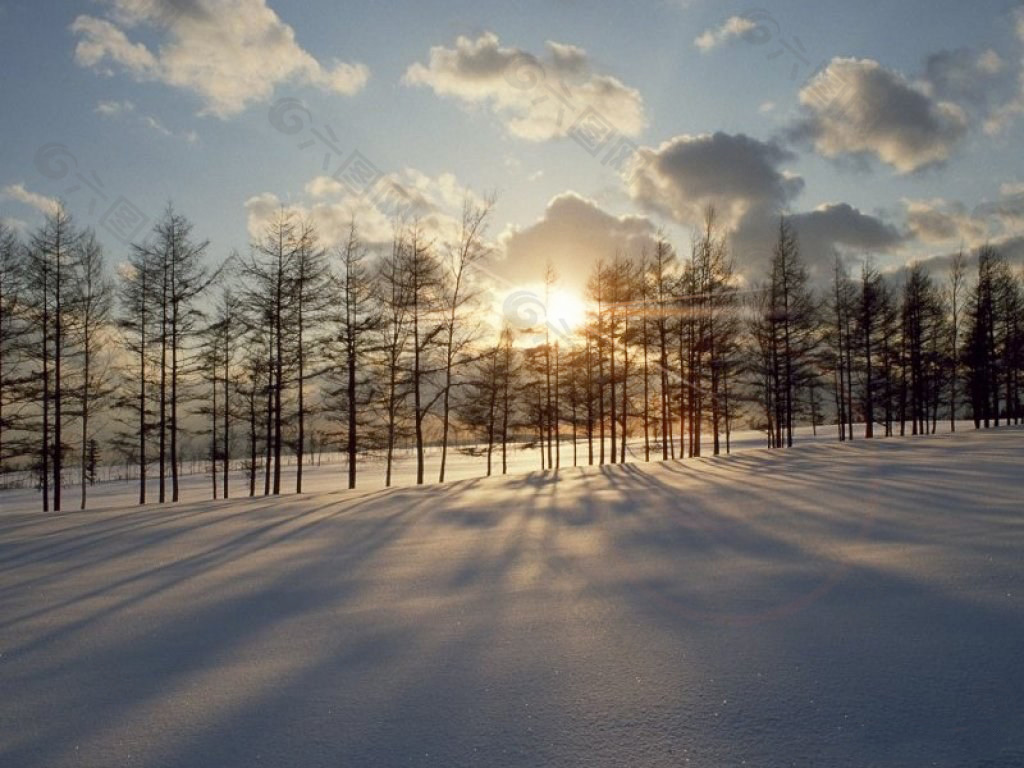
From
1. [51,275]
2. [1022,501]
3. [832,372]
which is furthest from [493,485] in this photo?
[832,372]

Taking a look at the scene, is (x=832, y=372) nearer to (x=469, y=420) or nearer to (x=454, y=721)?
(x=469, y=420)

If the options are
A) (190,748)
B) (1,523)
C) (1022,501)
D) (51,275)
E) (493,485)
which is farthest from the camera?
(51,275)

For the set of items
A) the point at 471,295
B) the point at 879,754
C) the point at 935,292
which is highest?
the point at 935,292

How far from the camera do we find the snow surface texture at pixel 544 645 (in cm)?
270

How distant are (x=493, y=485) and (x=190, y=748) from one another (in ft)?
40.0

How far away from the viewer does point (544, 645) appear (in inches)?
150

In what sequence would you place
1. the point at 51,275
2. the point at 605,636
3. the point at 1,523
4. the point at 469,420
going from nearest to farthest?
the point at 605,636 → the point at 1,523 → the point at 51,275 → the point at 469,420

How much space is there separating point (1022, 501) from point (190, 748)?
33.8 ft

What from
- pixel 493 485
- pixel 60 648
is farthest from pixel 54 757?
pixel 493 485

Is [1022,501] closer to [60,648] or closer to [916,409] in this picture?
[60,648]

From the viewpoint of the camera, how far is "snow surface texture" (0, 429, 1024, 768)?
8.86ft

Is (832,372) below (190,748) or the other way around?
the other way around

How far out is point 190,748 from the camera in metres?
2.80

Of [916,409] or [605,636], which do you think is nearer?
[605,636]
